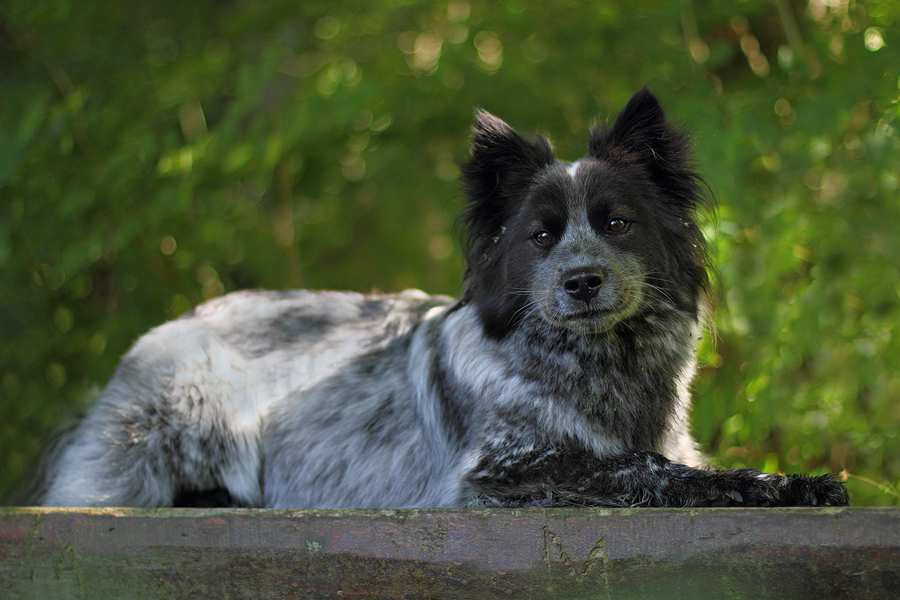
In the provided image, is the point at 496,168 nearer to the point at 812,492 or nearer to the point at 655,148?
the point at 655,148

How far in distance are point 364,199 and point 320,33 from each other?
1.64 meters

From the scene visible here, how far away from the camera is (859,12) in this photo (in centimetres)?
465

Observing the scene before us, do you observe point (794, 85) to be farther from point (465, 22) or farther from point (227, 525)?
point (227, 525)

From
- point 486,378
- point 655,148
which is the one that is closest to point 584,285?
point 486,378

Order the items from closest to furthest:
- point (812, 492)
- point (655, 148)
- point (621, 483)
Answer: point (812, 492), point (621, 483), point (655, 148)

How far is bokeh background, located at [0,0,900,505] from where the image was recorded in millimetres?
4199

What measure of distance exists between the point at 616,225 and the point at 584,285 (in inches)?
14.7

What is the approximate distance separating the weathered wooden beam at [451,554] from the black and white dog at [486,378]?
35 centimetres

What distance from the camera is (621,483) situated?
7.88ft

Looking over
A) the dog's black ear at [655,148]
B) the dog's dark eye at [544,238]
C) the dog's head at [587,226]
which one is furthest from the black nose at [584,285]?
the dog's black ear at [655,148]

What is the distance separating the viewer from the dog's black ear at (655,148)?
2.98 metres

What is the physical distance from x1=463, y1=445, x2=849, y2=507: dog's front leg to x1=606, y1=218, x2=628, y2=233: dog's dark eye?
2.79ft

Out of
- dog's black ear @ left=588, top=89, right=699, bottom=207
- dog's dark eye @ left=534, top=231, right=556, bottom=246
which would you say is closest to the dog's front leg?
dog's dark eye @ left=534, top=231, right=556, bottom=246

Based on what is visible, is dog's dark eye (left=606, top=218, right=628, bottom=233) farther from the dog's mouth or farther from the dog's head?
the dog's mouth
